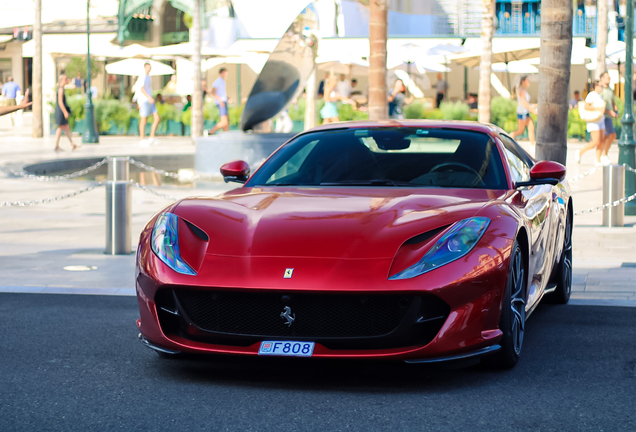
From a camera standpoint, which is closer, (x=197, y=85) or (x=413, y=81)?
(x=197, y=85)

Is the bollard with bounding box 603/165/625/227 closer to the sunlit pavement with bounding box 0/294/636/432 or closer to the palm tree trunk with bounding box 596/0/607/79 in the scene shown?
the sunlit pavement with bounding box 0/294/636/432

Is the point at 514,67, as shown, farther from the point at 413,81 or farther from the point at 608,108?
the point at 608,108

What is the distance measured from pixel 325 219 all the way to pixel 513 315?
1.04 meters

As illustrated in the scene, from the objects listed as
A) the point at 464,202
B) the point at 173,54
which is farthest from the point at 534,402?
the point at 173,54

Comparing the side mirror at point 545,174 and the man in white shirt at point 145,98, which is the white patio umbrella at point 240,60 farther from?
the side mirror at point 545,174

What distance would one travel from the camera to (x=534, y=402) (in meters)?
4.42

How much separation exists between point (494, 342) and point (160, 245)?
1657 mm

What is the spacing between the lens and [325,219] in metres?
4.83

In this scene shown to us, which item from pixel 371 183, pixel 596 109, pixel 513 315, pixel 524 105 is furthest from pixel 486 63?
pixel 513 315

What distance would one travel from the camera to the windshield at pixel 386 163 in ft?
19.1

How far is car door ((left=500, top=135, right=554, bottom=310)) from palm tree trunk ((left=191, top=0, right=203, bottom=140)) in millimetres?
23714

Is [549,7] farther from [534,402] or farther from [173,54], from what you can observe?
[173,54]

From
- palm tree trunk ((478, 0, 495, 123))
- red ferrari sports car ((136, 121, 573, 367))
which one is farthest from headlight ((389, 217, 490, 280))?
palm tree trunk ((478, 0, 495, 123))

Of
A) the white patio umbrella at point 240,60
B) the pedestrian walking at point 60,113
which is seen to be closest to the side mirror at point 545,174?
the pedestrian walking at point 60,113
